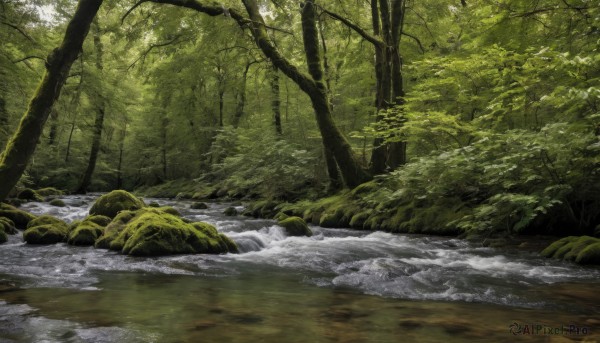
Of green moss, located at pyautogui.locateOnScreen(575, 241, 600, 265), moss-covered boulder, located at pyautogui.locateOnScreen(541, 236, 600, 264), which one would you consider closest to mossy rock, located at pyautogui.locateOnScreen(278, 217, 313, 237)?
moss-covered boulder, located at pyautogui.locateOnScreen(541, 236, 600, 264)

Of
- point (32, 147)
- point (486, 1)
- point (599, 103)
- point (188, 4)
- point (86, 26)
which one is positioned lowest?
point (32, 147)

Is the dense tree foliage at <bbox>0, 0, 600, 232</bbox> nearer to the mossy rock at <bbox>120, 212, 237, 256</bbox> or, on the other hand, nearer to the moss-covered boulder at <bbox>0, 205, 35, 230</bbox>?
the moss-covered boulder at <bbox>0, 205, 35, 230</bbox>

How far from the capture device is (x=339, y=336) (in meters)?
3.07

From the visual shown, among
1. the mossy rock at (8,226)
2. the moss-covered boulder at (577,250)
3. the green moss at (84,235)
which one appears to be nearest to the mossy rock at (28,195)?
the mossy rock at (8,226)

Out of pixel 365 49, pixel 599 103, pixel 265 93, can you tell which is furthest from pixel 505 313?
pixel 265 93

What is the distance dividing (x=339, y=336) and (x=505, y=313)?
5.60 feet

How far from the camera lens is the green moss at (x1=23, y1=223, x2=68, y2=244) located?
843 centimetres

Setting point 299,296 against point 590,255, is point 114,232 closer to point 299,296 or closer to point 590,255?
point 299,296

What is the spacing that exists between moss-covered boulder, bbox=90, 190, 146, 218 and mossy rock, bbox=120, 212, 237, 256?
263 cm

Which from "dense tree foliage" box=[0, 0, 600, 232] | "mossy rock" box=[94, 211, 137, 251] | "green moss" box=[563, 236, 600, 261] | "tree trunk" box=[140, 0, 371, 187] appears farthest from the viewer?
"tree trunk" box=[140, 0, 371, 187]

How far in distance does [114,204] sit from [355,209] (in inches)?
252

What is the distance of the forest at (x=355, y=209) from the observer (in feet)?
12.2

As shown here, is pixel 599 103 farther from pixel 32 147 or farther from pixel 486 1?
pixel 32 147

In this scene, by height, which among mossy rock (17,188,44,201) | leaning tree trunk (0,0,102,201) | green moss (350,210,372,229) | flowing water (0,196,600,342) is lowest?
flowing water (0,196,600,342)
